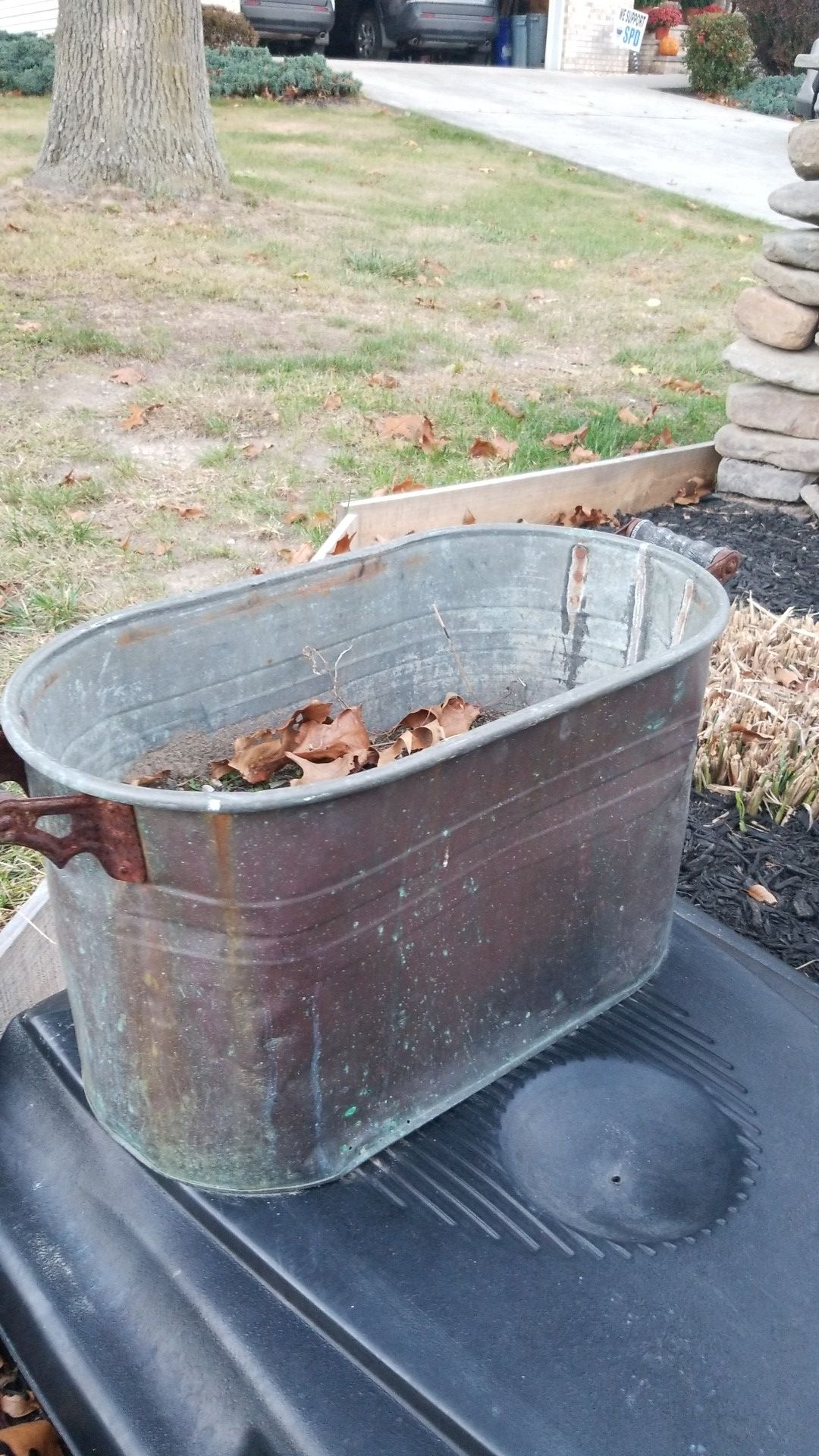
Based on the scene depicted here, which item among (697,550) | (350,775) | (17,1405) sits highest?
(350,775)

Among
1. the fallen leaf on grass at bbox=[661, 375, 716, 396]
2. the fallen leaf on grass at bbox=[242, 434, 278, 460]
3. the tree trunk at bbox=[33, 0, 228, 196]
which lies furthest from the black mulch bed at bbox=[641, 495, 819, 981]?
the tree trunk at bbox=[33, 0, 228, 196]

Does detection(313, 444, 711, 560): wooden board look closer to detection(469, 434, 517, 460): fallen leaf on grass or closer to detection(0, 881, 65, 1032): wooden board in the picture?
detection(469, 434, 517, 460): fallen leaf on grass

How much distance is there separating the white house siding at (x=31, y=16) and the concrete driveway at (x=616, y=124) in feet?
14.3

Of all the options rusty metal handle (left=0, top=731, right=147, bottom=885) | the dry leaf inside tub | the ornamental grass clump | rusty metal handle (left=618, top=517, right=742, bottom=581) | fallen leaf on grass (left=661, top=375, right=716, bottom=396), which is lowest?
the dry leaf inside tub

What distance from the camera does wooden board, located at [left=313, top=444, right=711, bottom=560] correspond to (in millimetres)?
3658

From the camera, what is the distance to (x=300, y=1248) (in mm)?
1460

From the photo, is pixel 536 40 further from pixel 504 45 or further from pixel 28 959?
pixel 28 959

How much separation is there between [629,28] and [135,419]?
18963mm

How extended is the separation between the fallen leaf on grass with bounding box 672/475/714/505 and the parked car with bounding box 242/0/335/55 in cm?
1487

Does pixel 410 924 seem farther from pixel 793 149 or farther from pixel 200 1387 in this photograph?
pixel 793 149

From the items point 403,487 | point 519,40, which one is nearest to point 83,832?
point 403,487

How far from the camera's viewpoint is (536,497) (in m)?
3.99

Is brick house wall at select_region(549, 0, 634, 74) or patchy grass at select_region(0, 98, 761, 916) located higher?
brick house wall at select_region(549, 0, 634, 74)

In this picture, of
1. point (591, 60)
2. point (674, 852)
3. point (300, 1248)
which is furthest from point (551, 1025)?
point (591, 60)
